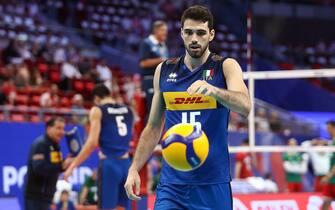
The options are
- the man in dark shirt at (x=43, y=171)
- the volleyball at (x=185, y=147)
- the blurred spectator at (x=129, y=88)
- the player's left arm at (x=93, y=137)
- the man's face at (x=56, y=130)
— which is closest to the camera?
the volleyball at (x=185, y=147)

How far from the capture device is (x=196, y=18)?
Answer: 5.14 m

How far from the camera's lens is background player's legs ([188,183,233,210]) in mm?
5172

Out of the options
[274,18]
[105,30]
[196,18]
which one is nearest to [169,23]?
[105,30]

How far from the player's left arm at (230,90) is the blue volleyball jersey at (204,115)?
7 cm

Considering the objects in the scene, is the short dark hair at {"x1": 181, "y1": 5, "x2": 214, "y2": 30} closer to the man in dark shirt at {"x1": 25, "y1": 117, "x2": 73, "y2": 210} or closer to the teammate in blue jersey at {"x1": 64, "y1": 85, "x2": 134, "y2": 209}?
the teammate in blue jersey at {"x1": 64, "y1": 85, "x2": 134, "y2": 209}

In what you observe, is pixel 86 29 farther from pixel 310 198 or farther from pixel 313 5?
pixel 310 198

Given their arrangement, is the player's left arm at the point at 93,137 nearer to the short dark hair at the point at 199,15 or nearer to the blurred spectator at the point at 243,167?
the short dark hair at the point at 199,15

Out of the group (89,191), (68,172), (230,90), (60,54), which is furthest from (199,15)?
(60,54)

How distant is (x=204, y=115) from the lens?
17.1 feet

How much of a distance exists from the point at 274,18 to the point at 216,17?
10.4ft

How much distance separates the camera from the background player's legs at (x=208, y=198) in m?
5.17

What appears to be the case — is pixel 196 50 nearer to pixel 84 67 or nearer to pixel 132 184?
pixel 132 184

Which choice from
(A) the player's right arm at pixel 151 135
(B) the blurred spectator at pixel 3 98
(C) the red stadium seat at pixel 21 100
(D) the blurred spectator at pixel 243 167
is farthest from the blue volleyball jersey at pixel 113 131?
(C) the red stadium seat at pixel 21 100

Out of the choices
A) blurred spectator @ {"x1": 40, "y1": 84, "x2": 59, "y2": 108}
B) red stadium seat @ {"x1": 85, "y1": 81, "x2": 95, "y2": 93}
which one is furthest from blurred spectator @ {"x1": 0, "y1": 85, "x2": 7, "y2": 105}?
red stadium seat @ {"x1": 85, "y1": 81, "x2": 95, "y2": 93}
